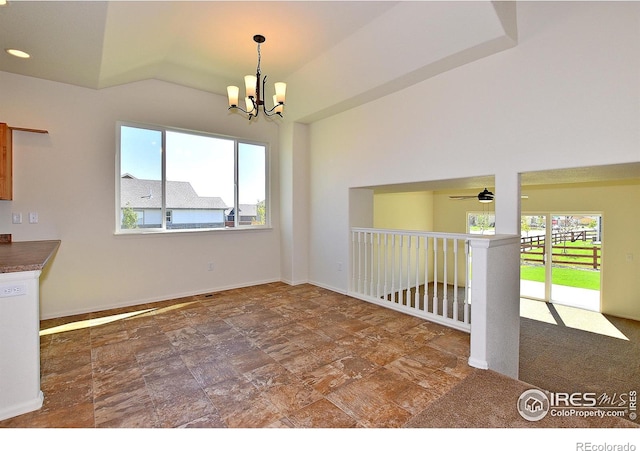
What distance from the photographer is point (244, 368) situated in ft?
8.25

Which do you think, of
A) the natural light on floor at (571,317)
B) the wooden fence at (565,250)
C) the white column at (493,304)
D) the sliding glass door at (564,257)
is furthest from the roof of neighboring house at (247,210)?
the wooden fence at (565,250)

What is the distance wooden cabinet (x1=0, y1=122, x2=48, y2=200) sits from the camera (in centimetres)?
319

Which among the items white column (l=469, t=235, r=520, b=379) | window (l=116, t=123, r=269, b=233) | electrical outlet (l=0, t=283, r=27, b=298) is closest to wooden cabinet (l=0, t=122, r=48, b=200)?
window (l=116, t=123, r=269, b=233)

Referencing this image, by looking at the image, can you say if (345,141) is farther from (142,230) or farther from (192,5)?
(142,230)

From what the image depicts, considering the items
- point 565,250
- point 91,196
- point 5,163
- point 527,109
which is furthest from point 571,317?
point 5,163

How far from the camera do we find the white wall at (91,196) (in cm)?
350

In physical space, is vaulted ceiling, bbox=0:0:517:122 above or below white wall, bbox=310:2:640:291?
above

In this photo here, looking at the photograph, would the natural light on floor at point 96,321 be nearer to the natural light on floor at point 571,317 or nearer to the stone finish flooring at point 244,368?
the stone finish flooring at point 244,368

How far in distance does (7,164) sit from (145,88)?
1.84 metres

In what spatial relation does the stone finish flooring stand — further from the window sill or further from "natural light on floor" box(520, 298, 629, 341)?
"natural light on floor" box(520, 298, 629, 341)

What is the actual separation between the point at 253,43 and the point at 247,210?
2.63 m

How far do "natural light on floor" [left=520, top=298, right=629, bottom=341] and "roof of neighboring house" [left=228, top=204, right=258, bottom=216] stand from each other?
607 cm
